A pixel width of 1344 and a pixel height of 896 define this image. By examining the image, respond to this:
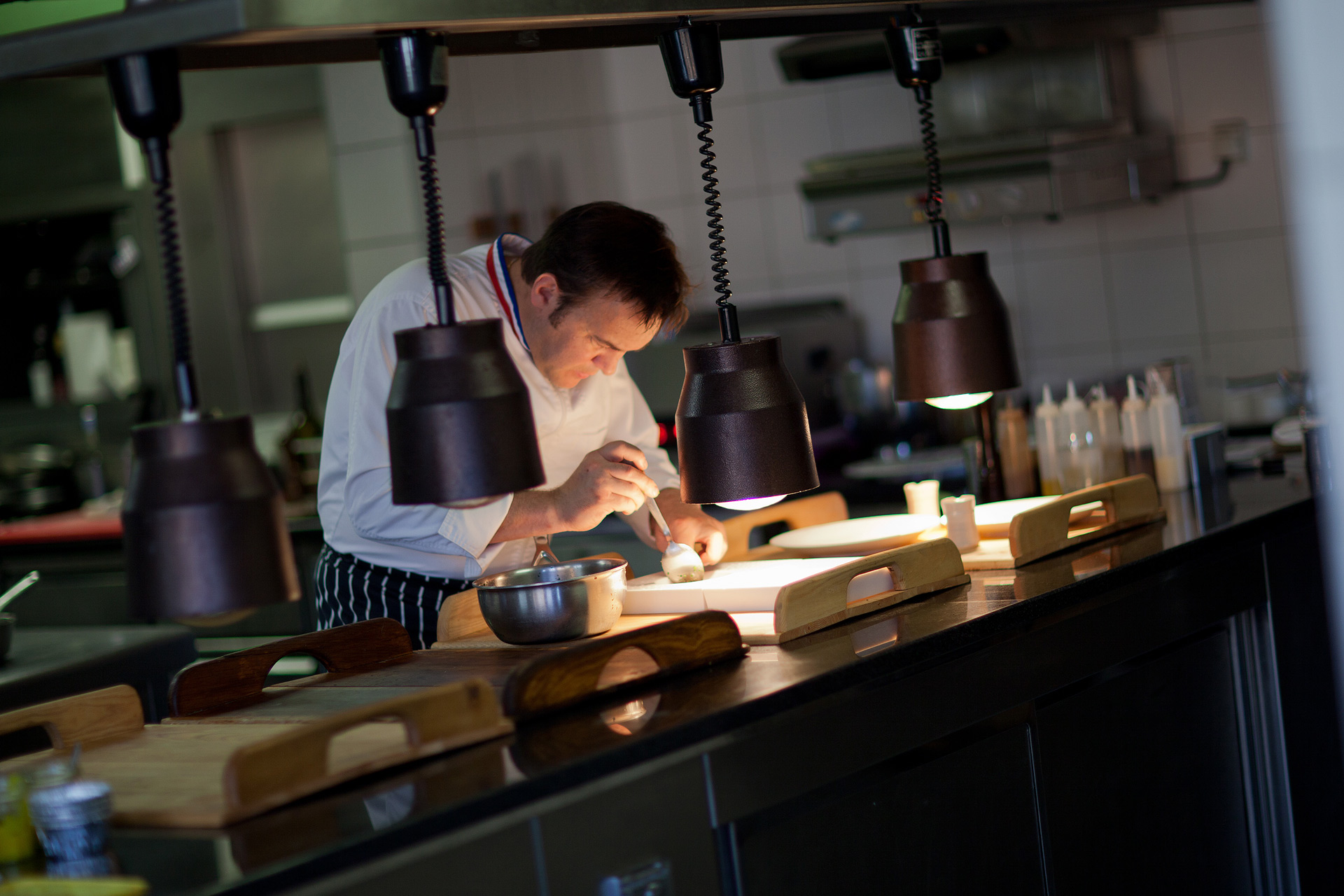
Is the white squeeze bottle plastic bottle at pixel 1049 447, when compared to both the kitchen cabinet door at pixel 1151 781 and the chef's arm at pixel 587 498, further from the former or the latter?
the chef's arm at pixel 587 498

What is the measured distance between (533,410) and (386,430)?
0.28 m

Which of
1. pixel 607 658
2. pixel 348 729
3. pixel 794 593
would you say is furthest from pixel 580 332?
pixel 348 729

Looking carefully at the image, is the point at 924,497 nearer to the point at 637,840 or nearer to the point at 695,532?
the point at 695,532

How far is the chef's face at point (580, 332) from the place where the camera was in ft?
6.79

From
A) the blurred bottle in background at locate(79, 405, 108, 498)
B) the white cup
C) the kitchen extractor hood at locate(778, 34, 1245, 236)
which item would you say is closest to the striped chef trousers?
the white cup

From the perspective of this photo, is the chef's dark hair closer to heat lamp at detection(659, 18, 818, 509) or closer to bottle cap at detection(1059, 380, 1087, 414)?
heat lamp at detection(659, 18, 818, 509)

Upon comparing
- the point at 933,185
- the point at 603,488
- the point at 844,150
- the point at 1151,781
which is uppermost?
the point at 844,150

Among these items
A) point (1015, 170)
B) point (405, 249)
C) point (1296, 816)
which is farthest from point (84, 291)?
point (1296, 816)

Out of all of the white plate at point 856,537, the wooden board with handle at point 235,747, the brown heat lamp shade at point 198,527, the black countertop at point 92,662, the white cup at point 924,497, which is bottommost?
the black countertop at point 92,662

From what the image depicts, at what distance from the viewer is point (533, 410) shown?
1.84 m

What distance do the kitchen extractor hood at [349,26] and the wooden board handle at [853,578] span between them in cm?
72

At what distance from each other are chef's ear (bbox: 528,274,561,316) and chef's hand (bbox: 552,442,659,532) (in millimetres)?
243

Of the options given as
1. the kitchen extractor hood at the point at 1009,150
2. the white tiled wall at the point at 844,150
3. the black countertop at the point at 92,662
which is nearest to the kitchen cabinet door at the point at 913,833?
the black countertop at the point at 92,662

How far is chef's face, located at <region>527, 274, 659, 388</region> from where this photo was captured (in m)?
2.07
